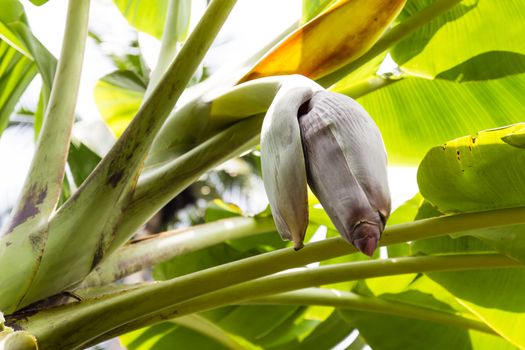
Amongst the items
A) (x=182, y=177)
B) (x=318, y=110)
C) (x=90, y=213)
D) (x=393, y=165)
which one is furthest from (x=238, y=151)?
(x=393, y=165)

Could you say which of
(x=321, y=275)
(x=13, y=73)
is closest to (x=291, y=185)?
(x=321, y=275)

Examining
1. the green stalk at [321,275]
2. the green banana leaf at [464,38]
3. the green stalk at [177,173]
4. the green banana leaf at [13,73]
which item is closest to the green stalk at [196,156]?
the green stalk at [177,173]

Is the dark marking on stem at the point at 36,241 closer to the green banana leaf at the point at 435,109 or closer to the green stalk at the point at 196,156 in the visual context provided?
the green stalk at the point at 196,156

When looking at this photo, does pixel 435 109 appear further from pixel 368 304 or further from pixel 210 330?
pixel 210 330

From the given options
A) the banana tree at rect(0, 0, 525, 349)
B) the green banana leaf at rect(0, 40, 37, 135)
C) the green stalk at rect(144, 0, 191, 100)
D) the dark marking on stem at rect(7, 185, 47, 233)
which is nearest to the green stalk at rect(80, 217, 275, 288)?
the banana tree at rect(0, 0, 525, 349)

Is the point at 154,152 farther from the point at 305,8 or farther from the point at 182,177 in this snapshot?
the point at 305,8

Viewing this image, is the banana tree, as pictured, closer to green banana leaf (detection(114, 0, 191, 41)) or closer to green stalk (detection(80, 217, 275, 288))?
green stalk (detection(80, 217, 275, 288))
